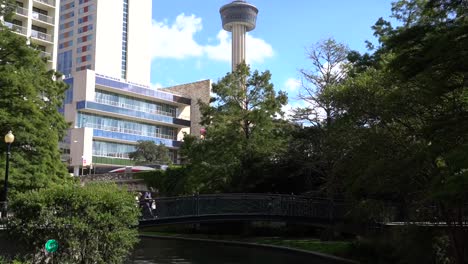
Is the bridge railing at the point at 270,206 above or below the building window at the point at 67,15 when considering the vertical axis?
below

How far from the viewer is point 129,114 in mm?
104000

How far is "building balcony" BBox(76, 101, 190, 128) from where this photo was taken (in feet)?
317

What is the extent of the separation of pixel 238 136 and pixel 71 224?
2670 centimetres

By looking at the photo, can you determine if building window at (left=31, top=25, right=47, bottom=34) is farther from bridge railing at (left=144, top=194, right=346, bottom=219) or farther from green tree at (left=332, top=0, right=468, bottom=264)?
green tree at (left=332, top=0, right=468, bottom=264)

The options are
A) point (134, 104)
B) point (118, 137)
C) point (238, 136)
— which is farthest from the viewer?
point (134, 104)

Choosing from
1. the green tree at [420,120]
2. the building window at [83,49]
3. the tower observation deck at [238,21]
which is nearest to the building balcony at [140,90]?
the tower observation deck at [238,21]

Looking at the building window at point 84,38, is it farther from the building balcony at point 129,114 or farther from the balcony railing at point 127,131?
the balcony railing at point 127,131

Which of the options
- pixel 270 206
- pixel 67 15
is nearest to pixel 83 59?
pixel 67 15

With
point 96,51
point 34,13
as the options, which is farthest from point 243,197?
point 96,51

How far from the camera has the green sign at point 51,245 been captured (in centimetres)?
1329

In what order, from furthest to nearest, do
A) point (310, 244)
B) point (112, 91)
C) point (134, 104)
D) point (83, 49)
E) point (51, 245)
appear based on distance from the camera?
point (83, 49) < point (134, 104) < point (112, 91) < point (310, 244) < point (51, 245)

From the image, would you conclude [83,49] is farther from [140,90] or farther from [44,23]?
[44,23]

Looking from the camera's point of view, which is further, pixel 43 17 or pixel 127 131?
pixel 127 131

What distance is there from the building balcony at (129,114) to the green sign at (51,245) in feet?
281
